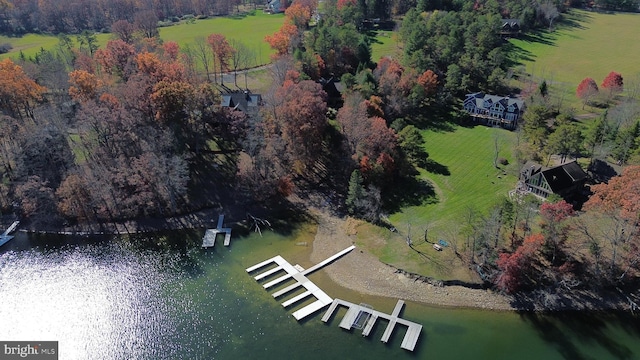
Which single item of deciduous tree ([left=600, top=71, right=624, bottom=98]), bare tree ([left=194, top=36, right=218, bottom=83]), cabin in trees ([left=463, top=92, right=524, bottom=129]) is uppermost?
deciduous tree ([left=600, top=71, right=624, bottom=98])

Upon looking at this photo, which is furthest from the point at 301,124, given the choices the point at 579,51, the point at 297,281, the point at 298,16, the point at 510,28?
the point at 579,51

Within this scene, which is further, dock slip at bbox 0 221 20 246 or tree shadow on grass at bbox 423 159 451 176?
tree shadow on grass at bbox 423 159 451 176

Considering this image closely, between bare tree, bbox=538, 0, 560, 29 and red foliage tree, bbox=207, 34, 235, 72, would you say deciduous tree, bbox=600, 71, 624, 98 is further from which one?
red foliage tree, bbox=207, 34, 235, 72

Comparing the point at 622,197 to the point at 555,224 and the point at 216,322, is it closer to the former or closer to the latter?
the point at 555,224

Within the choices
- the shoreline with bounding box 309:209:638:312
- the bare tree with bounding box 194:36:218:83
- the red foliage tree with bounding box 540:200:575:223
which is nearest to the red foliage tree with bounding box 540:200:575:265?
the red foliage tree with bounding box 540:200:575:223

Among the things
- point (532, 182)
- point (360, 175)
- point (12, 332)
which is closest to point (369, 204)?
point (360, 175)

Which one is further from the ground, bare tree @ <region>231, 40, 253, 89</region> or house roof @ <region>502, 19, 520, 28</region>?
house roof @ <region>502, 19, 520, 28</region>

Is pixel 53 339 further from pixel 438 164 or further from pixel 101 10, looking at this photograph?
pixel 101 10

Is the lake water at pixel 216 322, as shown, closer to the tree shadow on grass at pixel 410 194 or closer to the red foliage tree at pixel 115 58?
the tree shadow on grass at pixel 410 194
